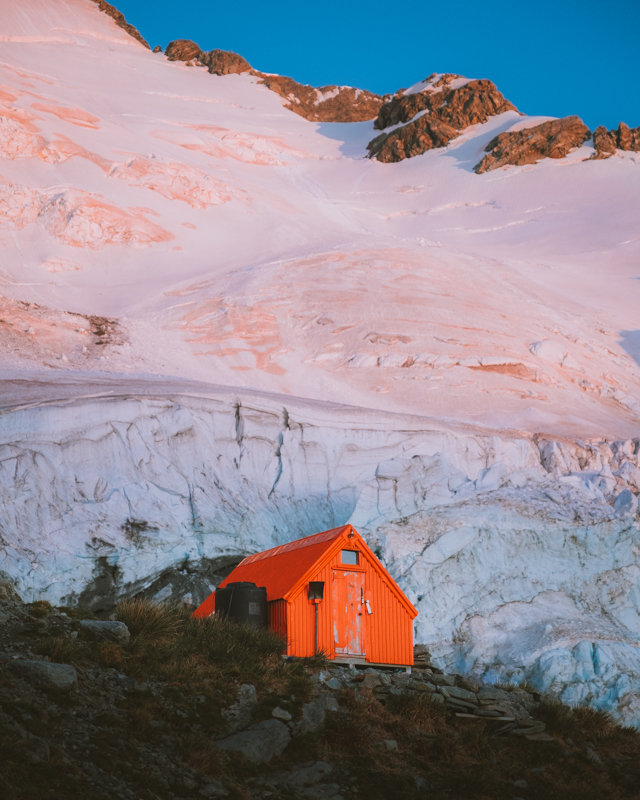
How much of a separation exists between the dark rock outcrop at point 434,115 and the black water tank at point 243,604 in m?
72.4

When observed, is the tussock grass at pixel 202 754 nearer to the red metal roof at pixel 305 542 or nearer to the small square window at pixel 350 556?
the small square window at pixel 350 556

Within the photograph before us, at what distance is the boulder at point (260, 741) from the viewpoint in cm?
1149

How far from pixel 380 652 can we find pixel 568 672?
5.49 meters

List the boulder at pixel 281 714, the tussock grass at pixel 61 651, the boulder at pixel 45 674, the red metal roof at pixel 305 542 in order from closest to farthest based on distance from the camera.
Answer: the boulder at pixel 45 674, the tussock grass at pixel 61 651, the boulder at pixel 281 714, the red metal roof at pixel 305 542

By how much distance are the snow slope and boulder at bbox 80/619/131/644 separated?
630 cm

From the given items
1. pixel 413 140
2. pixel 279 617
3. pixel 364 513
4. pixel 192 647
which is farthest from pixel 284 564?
pixel 413 140

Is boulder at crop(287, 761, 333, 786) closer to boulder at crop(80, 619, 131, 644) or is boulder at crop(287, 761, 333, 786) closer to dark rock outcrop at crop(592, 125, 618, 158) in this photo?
boulder at crop(80, 619, 131, 644)

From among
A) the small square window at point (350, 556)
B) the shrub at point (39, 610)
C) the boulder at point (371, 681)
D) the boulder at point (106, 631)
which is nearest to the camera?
the boulder at point (106, 631)

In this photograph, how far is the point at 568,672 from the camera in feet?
64.8

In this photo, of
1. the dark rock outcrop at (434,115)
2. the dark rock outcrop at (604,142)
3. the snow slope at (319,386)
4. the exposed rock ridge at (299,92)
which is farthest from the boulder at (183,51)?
the dark rock outcrop at (604,142)

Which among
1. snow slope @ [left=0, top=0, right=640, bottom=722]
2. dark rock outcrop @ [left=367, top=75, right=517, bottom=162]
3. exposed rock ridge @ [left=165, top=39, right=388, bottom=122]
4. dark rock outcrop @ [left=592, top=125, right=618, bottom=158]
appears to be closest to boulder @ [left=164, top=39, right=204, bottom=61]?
exposed rock ridge @ [left=165, top=39, right=388, bottom=122]

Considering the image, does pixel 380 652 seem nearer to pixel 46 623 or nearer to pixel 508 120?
pixel 46 623

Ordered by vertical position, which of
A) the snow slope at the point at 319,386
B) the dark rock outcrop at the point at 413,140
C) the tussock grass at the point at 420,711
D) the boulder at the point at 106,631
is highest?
the dark rock outcrop at the point at 413,140

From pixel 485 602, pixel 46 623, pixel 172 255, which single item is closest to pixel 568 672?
pixel 485 602
